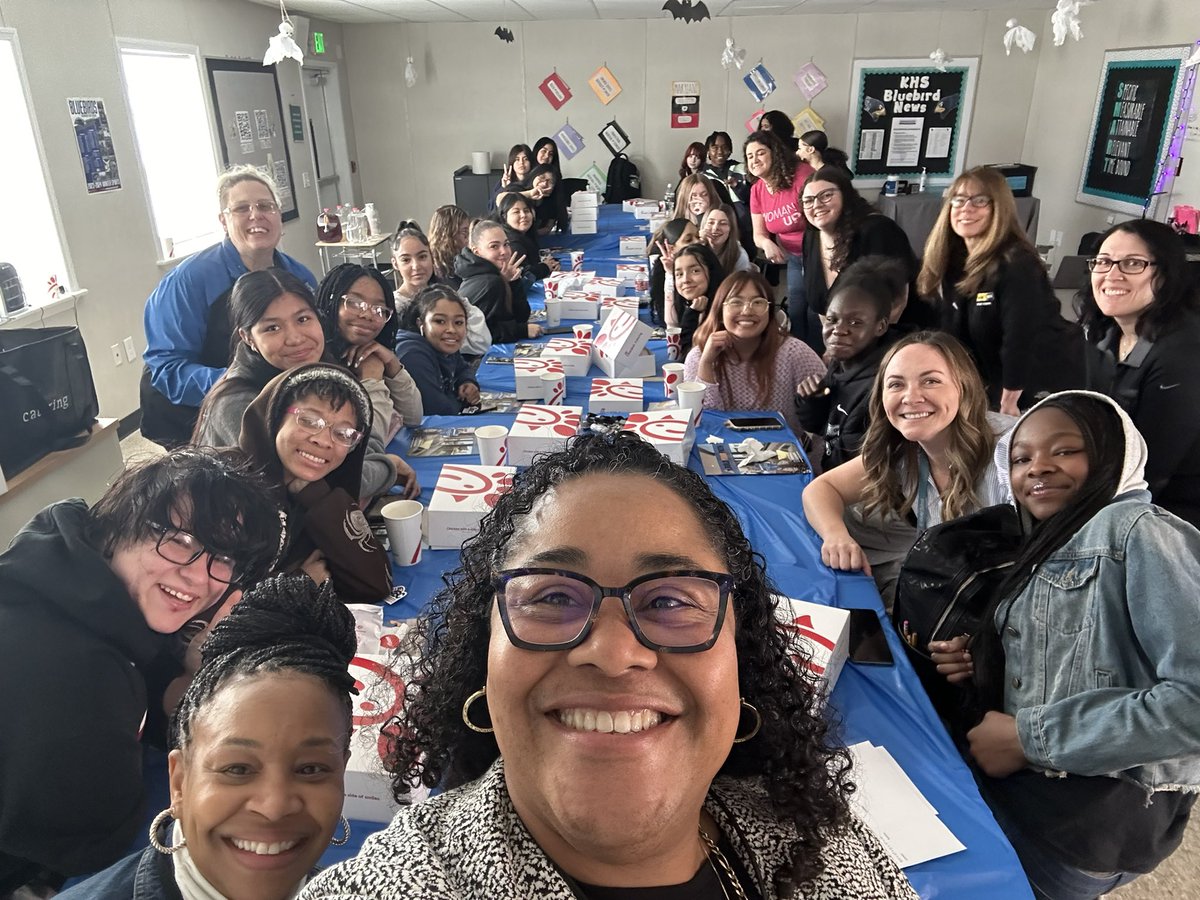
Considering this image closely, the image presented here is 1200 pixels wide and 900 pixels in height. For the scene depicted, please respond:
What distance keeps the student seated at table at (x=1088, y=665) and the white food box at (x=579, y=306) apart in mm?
2952

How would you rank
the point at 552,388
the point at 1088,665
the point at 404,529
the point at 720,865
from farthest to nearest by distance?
the point at 552,388 < the point at 404,529 < the point at 1088,665 < the point at 720,865

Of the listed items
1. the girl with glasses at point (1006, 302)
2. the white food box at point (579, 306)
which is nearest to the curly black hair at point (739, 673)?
the girl with glasses at point (1006, 302)

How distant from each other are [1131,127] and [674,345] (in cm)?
556

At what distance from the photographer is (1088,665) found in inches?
56.6

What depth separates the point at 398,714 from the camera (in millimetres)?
1237

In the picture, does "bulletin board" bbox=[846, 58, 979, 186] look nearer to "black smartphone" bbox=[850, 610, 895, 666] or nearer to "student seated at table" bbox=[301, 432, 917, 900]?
"black smartphone" bbox=[850, 610, 895, 666]

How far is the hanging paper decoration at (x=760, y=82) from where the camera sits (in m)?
8.84

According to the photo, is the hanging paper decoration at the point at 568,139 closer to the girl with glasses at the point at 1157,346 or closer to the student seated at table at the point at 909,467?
the girl with glasses at the point at 1157,346

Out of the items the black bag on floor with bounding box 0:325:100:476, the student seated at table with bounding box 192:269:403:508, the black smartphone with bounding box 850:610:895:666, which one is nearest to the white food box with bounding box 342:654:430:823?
the student seated at table with bounding box 192:269:403:508

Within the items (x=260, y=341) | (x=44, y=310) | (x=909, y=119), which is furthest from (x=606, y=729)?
(x=909, y=119)

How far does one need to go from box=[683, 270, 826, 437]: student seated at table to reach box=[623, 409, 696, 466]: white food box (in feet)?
1.94

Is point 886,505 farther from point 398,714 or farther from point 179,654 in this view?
point 179,654

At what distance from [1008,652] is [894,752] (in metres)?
0.36

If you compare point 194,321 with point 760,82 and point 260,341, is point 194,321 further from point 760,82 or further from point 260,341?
point 760,82
